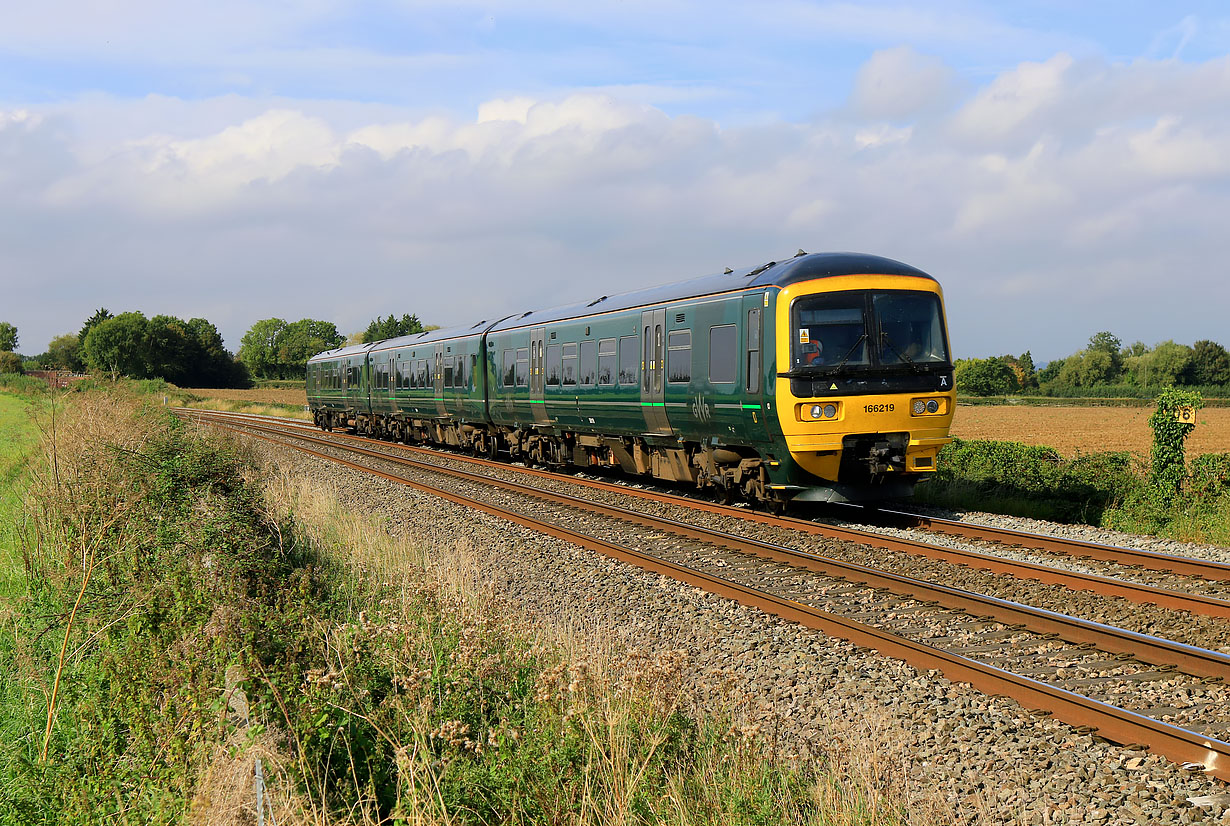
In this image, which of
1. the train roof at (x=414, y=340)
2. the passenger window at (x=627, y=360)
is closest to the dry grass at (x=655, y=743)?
the passenger window at (x=627, y=360)

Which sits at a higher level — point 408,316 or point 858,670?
point 408,316

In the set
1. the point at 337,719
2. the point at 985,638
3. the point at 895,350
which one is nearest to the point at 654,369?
the point at 895,350

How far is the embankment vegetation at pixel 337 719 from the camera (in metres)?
4.07

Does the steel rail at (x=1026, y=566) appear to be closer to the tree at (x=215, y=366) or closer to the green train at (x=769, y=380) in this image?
the green train at (x=769, y=380)

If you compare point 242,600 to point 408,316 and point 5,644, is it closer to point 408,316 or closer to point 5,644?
point 5,644

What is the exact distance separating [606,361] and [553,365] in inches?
104

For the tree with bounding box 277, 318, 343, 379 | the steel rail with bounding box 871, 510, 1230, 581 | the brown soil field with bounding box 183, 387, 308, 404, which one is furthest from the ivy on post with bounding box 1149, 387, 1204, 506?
the tree with bounding box 277, 318, 343, 379

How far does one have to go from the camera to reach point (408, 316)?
11756cm

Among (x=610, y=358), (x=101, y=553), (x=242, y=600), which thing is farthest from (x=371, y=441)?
(x=242, y=600)

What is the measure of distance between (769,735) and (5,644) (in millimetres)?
5627

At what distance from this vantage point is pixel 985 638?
7.02 meters

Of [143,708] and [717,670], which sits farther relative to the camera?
[717,670]

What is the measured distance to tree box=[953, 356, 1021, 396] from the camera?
318ft

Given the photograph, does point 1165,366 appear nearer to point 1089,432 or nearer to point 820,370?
point 1089,432
